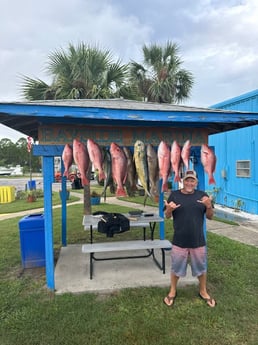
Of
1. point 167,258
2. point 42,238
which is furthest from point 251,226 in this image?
point 42,238

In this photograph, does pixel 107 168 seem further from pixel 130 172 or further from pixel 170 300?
pixel 170 300

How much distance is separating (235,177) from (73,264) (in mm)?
7751

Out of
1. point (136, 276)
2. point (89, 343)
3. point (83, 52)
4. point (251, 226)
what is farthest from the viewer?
point (83, 52)

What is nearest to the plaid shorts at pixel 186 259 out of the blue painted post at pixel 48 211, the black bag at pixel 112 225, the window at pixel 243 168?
the black bag at pixel 112 225

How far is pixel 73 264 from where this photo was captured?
5059mm

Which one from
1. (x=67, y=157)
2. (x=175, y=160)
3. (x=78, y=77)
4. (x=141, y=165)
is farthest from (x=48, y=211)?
(x=78, y=77)

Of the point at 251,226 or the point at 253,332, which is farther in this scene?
the point at 251,226

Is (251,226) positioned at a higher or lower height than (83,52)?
lower

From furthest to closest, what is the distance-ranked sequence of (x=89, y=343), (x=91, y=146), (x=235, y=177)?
(x=235, y=177), (x=91, y=146), (x=89, y=343)

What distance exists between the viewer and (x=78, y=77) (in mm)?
9469

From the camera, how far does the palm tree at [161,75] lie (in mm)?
13070

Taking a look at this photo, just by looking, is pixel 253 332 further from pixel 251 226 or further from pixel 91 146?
pixel 251 226

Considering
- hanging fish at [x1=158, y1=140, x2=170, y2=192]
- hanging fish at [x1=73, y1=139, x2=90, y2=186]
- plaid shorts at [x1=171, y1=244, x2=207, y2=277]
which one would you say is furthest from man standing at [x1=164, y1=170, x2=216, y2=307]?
hanging fish at [x1=73, y1=139, x2=90, y2=186]

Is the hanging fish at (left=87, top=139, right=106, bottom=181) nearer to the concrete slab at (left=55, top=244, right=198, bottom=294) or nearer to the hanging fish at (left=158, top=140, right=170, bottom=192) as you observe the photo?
the hanging fish at (left=158, top=140, right=170, bottom=192)
